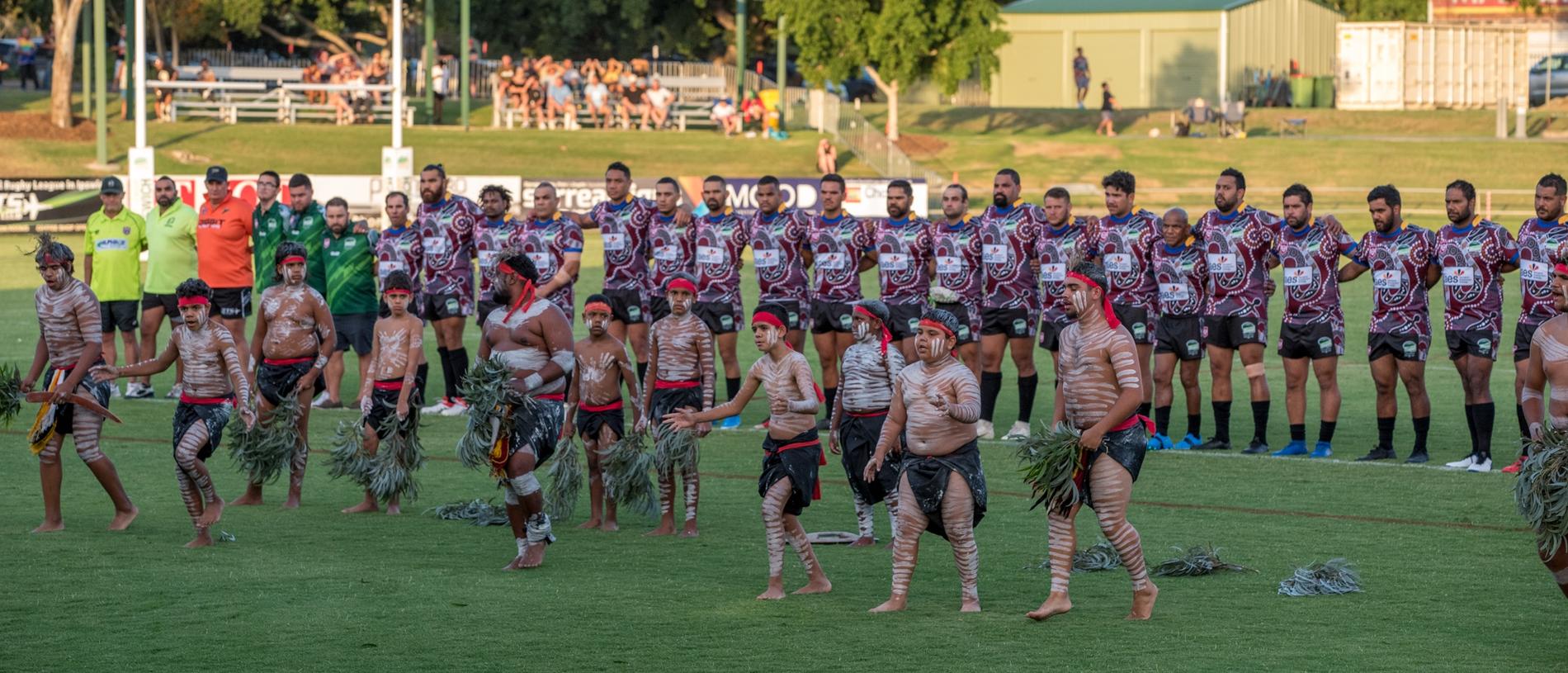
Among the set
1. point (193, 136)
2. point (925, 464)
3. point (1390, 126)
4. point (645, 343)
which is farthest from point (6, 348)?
point (1390, 126)

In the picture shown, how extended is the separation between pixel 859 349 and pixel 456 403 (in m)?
8.32

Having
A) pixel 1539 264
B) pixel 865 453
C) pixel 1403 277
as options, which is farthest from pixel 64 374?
pixel 1539 264

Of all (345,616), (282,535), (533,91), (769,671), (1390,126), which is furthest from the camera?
(1390,126)

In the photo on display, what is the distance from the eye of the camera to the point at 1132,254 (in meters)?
16.1

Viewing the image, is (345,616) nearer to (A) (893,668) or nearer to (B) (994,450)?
(A) (893,668)

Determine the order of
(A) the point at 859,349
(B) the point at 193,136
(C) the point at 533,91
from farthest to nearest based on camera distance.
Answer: (C) the point at 533,91 < (B) the point at 193,136 < (A) the point at 859,349

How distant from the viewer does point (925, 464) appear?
31.8ft

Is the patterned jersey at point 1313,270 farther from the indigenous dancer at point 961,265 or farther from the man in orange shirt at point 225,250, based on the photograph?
the man in orange shirt at point 225,250

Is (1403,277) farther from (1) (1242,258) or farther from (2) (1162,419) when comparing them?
(2) (1162,419)

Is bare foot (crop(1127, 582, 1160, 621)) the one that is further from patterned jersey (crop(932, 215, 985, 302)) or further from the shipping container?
the shipping container

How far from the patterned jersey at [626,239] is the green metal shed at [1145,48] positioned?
4802 centimetres

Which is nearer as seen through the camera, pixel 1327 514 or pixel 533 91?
pixel 1327 514

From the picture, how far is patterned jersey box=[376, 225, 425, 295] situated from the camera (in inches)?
715

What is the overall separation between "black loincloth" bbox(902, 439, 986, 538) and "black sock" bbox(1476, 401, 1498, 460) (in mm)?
6705
